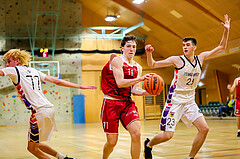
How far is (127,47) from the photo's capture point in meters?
3.94

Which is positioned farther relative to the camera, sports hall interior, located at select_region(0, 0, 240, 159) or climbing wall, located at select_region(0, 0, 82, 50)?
climbing wall, located at select_region(0, 0, 82, 50)

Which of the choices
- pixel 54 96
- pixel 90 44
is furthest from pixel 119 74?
pixel 90 44

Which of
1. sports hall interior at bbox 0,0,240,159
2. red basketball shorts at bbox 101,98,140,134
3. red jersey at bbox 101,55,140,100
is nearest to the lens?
red basketball shorts at bbox 101,98,140,134

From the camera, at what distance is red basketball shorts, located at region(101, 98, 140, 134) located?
3766mm

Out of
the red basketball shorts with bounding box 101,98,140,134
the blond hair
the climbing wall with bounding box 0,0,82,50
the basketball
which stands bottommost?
the red basketball shorts with bounding box 101,98,140,134

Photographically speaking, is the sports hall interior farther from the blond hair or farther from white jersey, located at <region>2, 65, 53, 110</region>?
white jersey, located at <region>2, 65, 53, 110</region>

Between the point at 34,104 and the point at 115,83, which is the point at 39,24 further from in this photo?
the point at 115,83

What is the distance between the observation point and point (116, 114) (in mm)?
3818

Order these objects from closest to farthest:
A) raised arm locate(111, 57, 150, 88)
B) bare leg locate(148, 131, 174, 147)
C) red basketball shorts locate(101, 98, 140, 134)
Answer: raised arm locate(111, 57, 150, 88) < red basketball shorts locate(101, 98, 140, 134) < bare leg locate(148, 131, 174, 147)

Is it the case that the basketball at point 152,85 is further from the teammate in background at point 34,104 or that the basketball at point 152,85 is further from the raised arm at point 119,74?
the teammate in background at point 34,104

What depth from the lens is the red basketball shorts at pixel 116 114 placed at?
148 inches

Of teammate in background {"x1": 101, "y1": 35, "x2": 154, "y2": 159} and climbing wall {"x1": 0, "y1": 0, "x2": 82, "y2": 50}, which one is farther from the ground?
climbing wall {"x1": 0, "y1": 0, "x2": 82, "y2": 50}

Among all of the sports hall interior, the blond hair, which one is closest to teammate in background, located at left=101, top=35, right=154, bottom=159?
the blond hair

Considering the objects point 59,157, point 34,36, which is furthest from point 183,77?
point 34,36
